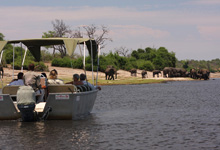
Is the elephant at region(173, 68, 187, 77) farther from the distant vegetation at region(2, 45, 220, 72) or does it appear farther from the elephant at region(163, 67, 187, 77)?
the distant vegetation at region(2, 45, 220, 72)

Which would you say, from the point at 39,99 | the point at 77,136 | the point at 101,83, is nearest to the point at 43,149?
the point at 77,136

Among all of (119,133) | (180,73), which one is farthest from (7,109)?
(180,73)

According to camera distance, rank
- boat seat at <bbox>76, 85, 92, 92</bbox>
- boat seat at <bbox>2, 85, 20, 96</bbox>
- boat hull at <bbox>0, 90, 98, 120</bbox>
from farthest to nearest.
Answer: boat seat at <bbox>76, 85, 92, 92</bbox>
boat seat at <bbox>2, 85, 20, 96</bbox>
boat hull at <bbox>0, 90, 98, 120</bbox>

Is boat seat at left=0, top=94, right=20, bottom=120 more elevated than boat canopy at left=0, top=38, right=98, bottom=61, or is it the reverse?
boat canopy at left=0, top=38, right=98, bottom=61

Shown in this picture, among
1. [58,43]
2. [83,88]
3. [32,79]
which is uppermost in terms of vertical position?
[58,43]

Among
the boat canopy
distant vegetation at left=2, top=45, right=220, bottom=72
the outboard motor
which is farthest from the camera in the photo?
distant vegetation at left=2, top=45, right=220, bottom=72

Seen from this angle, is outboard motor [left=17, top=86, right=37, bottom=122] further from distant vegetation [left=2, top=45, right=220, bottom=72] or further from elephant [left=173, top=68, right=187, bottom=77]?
elephant [left=173, top=68, right=187, bottom=77]

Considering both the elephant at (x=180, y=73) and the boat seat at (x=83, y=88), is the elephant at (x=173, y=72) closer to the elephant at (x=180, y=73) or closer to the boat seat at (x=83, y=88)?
the elephant at (x=180, y=73)

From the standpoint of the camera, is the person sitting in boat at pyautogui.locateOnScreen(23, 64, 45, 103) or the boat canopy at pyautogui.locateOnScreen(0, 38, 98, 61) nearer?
the person sitting in boat at pyautogui.locateOnScreen(23, 64, 45, 103)

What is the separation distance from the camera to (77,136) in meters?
13.8

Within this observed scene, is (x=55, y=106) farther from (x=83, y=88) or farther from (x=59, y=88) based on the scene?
(x=83, y=88)

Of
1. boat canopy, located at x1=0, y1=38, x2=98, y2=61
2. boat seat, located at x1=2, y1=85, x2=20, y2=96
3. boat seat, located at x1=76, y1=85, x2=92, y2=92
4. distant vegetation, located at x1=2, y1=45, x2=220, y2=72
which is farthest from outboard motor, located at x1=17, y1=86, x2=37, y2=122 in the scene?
distant vegetation, located at x1=2, y1=45, x2=220, y2=72

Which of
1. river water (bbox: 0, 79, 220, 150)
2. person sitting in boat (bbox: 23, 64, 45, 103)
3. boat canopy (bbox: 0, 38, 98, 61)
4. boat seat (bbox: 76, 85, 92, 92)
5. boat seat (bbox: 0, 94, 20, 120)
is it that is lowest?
river water (bbox: 0, 79, 220, 150)

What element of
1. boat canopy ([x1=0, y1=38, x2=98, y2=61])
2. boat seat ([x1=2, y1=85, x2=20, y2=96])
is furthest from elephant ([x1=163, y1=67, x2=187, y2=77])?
boat seat ([x1=2, y1=85, x2=20, y2=96])
